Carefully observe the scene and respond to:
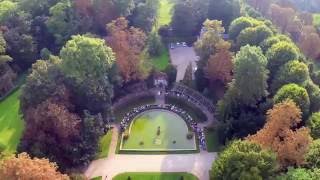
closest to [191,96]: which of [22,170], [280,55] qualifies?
[280,55]

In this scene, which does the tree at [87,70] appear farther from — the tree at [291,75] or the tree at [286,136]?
the tree at [291,75]

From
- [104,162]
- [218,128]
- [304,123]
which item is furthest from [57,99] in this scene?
[304,123]

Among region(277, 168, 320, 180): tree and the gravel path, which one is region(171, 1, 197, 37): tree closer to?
the gravel path

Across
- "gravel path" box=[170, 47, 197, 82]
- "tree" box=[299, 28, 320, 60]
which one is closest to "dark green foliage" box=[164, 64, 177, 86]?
"gravel path" box=[170, 47, 197, 82]

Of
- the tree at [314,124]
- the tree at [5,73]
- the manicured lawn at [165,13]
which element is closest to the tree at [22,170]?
the tree at [5,73]

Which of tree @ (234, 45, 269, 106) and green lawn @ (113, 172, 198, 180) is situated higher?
tree @ (234, 45, 269, 106)

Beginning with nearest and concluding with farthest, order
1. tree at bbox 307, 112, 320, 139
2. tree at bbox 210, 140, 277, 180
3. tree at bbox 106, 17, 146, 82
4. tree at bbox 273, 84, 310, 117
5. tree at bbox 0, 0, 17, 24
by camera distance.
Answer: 1. tree at bbox 210, 140, 277, 180
2. tree at bbox 307, 112, 320, 139
3. tree at bbox 273, 84, 310, 117
4. tree at bbox 106, 17, 146, 82
5. tree at bbox 0, 0, 17, 24
